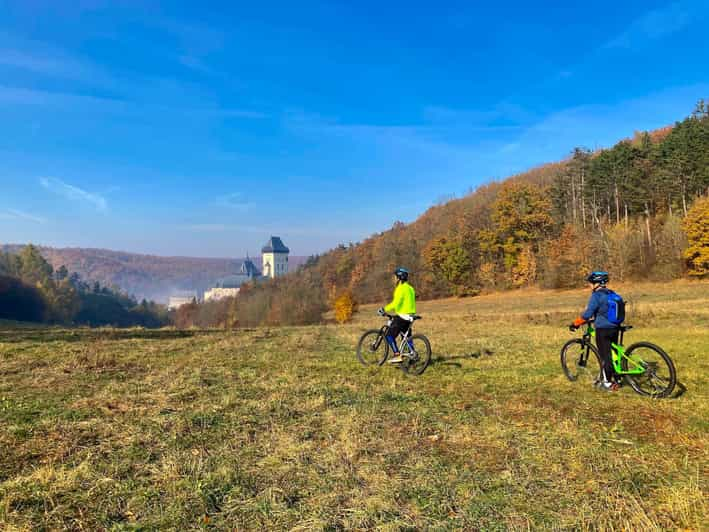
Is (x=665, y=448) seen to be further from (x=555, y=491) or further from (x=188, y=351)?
(x=188, y=351)

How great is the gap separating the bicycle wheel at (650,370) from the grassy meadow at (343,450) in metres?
0.28

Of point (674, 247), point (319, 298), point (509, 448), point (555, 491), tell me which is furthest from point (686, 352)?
point (319, 298)

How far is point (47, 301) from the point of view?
108 metres

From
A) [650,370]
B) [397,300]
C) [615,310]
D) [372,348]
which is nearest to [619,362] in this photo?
[650,370]

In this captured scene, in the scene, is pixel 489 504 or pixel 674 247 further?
pixel 674 247

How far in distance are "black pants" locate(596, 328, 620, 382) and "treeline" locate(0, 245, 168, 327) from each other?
217 feet

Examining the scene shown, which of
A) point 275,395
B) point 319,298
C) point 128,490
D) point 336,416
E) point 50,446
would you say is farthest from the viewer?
point 319,298

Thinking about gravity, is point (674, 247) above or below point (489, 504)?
above

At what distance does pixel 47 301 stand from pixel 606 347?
128 metres

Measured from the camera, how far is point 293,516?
3.88 m

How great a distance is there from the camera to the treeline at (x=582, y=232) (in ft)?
182

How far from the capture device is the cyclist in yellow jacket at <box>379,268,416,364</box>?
34.9 feet

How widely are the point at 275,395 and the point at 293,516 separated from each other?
4227 millimetres

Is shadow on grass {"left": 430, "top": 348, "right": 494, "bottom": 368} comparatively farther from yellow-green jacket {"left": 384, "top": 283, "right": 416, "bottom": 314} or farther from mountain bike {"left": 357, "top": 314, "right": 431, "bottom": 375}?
yellow-green jacket {"left": 384, "top": 283, "right": 416, "bottom": 314}
